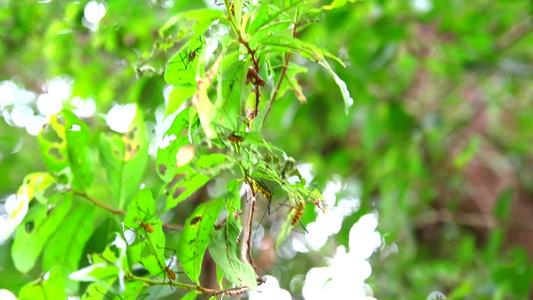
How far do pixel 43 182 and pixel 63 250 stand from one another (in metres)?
0.10

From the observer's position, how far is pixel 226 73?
0.44 m

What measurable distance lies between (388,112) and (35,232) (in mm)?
961

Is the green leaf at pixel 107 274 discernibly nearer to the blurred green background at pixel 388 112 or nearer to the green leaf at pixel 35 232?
the green leaf at pixel 35 232

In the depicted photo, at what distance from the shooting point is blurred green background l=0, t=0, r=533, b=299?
4.06 ft

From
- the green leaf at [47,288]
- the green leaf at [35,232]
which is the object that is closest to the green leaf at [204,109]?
the green leaf at [47,288]

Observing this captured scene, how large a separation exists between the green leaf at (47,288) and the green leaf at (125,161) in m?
0.16

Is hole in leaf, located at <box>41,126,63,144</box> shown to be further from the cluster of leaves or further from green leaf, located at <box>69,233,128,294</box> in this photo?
green leaf, located at <box>69,233,128,294</box>

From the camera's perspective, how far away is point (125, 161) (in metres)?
0.66

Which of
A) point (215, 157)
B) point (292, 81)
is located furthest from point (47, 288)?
point (292, 81)

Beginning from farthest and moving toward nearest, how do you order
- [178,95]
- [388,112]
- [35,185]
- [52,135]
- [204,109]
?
[388,112] < [52,135] < [35,185] < [178,95] < [204,109]

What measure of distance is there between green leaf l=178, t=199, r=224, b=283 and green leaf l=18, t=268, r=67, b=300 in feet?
0.40

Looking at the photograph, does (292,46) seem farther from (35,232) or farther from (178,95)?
(35,232)

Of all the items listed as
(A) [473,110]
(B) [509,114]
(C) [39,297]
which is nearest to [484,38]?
(A) [473,110]

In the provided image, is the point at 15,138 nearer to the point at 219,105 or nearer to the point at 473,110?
the point at 219,105
